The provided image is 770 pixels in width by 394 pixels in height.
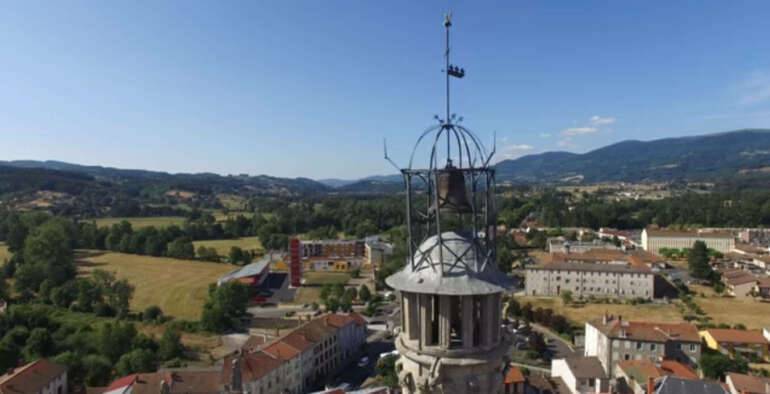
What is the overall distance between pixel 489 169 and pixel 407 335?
3.42 meters

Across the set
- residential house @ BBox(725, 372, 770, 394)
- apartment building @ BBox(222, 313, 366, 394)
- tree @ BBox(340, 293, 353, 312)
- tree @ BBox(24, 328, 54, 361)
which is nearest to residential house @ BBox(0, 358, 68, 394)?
tree @ BBox(24, 328, 54, 361)

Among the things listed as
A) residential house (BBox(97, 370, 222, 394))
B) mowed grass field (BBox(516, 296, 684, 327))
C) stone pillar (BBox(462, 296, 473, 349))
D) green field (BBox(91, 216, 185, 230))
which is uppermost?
stone pillar (BBox(462, 296, 473, 349))

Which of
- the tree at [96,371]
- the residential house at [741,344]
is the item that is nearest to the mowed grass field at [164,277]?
the tree at [96,371]

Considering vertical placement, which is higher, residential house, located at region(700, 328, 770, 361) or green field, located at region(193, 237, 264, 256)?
green field, located at region(193, 237, 264, 256)

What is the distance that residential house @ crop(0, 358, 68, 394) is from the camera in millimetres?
36000

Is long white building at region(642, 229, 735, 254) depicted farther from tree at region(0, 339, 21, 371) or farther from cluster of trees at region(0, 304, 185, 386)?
tree at region(0, 339, 21, 371)

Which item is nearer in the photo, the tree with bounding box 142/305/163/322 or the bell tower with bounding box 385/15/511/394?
the bell tower with bounding box 385/15/511/394

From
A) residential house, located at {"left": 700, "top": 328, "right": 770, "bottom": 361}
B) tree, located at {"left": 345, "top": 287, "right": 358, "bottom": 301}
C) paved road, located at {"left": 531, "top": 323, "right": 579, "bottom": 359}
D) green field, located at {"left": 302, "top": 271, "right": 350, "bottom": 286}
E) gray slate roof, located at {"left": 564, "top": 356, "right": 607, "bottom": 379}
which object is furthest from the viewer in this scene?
green field, located at {"left": 302, "top": 271, "right": 350, "bottom": 286}

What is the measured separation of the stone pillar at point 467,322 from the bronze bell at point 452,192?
1766mm

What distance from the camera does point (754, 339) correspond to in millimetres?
53094

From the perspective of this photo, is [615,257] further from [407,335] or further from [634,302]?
[407,335]

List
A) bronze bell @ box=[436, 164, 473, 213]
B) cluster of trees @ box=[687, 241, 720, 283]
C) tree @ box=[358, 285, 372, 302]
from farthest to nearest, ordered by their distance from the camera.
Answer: cluster of trees @ box=[687, 241, 720, 283], tree @ box=[358, 285, 372, 302], bronze bell @ box=[436, 164, 473, 213]

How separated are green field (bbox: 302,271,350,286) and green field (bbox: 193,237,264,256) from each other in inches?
1126

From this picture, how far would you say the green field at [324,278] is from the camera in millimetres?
94081
